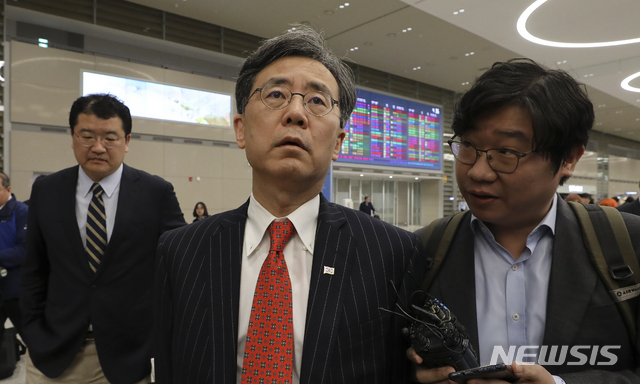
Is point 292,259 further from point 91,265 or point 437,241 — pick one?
point 91,265

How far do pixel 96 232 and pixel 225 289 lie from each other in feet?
3.99

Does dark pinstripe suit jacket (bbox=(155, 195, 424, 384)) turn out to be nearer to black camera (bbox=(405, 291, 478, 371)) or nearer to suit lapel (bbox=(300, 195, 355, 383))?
suit lapel (bbox=(300, 195, 355, 383))

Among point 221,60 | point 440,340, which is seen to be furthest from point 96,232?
point 221,60

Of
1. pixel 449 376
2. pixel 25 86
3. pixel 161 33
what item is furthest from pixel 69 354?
pixel 161 33

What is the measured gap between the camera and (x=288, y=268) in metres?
1.25

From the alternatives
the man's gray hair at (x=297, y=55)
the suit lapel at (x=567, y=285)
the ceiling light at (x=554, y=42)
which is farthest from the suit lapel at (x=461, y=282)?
the ceiling light at (x=554, y=42)

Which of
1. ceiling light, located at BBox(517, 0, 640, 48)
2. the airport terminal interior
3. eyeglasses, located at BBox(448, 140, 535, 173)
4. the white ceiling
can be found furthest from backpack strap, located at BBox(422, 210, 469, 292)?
ceiling light, located at BBox(517, 0, 640, 48)

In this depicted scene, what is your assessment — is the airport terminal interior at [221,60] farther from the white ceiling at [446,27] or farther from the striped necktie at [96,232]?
the striped necktie at [96,232]

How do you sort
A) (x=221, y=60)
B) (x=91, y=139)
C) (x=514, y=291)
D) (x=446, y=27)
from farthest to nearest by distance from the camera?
(x=221, y=60), (x=446, y=27), (x=91, y=139), (x=514, y=291)

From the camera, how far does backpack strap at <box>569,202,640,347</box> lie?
1.16 metres

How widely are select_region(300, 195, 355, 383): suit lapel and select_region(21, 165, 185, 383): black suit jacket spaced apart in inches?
49.9

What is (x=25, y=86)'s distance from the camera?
7.74 m

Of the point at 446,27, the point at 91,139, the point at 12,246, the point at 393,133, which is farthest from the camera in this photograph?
the point at 393,133

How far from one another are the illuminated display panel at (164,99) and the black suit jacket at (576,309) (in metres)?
8.79
